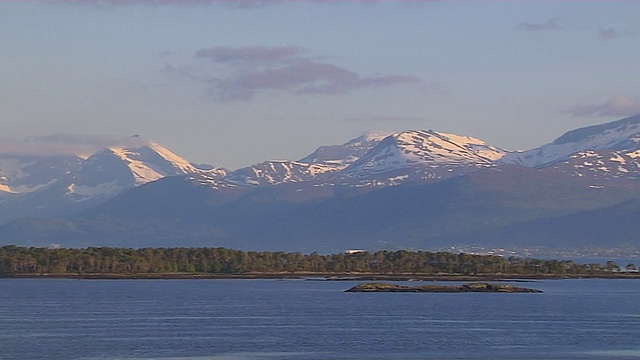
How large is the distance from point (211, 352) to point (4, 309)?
46.4 m

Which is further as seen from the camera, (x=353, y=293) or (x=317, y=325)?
(x=353, y=293)

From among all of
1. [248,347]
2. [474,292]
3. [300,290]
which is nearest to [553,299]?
[474,292]

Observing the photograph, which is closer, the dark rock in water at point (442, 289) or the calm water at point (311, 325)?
the calm water at point (311, 325)

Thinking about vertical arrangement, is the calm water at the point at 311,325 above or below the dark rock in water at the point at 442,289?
below

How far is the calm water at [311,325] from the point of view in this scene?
88.0 metres

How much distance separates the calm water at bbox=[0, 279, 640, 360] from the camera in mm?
88000

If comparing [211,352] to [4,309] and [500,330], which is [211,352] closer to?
[500,330]

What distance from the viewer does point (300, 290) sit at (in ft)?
577

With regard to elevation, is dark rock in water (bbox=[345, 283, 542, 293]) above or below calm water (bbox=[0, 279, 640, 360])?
above

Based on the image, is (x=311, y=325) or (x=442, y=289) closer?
(x=311, y=325)

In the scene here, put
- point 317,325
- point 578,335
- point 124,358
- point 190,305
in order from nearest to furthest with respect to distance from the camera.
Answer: point 124,358, point 578,335, point 317,325, point 190,305

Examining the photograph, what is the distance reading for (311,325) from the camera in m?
110

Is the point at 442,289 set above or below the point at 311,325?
above

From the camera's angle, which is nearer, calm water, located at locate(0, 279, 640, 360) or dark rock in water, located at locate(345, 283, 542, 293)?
calm water, located at locate(0, 279, 640, 360)
